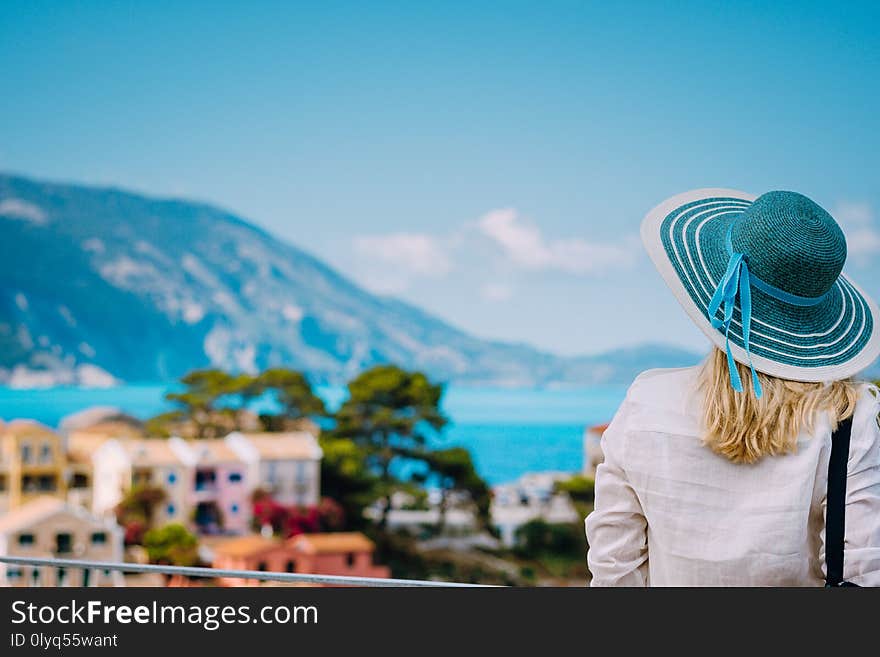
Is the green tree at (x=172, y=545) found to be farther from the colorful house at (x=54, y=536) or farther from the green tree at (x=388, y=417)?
the green tree at (x=388, y=417)

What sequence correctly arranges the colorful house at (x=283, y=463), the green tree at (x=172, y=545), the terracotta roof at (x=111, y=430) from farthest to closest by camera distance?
the terracotta roof at (x=111, y=430), the colorful house at (x=283, y=463), the green tree at (x=172, y=545)

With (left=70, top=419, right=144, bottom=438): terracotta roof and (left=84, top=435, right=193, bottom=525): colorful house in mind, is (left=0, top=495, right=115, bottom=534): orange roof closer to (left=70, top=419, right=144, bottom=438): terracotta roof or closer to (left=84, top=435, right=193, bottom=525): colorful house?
(left=84, top=435, right=193, bottom=525): colorful house

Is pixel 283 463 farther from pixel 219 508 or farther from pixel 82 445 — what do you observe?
pixel 82 445

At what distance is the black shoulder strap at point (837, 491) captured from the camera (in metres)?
0.58

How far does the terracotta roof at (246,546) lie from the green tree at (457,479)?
6.90ft

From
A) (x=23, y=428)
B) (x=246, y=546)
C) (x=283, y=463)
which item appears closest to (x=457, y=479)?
(x=283, y=463)

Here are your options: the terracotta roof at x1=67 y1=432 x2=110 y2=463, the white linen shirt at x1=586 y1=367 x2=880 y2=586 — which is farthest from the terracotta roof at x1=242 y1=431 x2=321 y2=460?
the white linen shirt at x1=586 y1=367 x2=880 y2=586

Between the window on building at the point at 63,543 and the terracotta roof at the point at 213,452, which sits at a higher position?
the terracotta roof at the point at 213,452

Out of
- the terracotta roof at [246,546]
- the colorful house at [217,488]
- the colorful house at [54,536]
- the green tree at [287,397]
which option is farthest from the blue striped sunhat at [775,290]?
the green tree at [287,397]

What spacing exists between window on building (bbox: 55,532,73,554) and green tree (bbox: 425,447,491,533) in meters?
3.95

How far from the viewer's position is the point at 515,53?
19.5 meters

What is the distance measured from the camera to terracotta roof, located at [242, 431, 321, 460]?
11438 millimetres

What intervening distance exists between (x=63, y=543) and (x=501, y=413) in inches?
362
